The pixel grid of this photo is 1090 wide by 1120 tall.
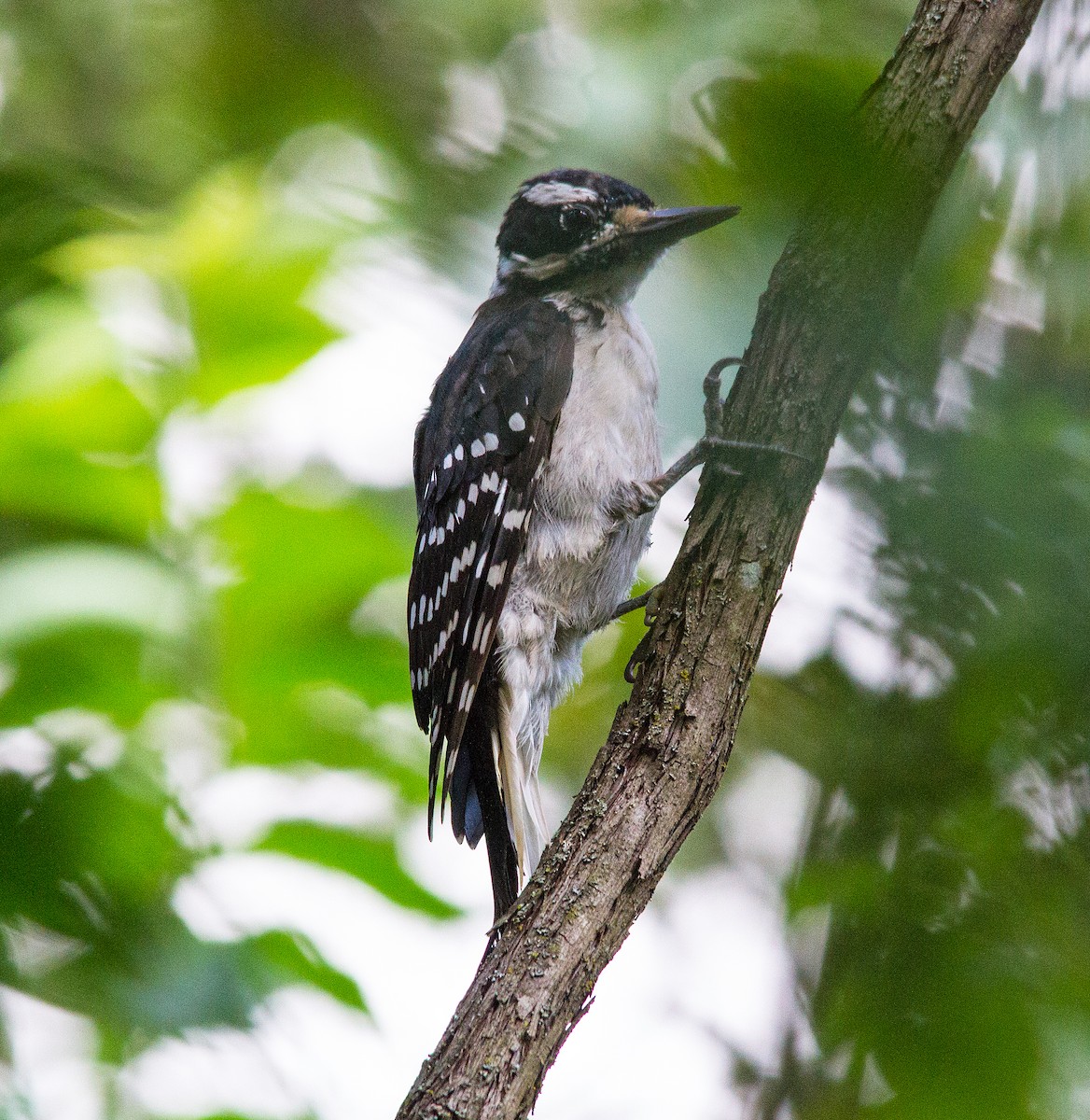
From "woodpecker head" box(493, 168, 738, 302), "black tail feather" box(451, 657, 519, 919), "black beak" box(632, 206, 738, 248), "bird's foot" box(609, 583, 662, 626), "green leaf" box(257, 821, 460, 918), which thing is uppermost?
"woodpecker head" box(493, 168, 738, 302)

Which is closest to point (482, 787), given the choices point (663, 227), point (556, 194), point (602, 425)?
point (602, 425)

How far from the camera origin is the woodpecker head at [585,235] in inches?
138

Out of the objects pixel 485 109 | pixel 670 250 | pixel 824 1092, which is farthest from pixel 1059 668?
pixel 670 250

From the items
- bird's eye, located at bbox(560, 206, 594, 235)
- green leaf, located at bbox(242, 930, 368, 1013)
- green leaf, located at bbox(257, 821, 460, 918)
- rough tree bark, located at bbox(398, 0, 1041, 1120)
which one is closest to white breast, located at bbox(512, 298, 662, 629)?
bird's eye, located at bbox(560, 206, 594, 235)

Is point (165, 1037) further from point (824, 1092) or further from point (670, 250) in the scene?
point (670, 250)

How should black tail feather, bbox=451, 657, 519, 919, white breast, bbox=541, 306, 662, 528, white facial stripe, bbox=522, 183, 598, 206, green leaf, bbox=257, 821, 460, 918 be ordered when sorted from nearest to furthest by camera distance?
green leaf, bbox=257, 821, 460, 918 < black tail feather, bbox=451, 657, 519, 919 < white breast, bbox=541, 306, 662, 528 < white facial stripe, bbox=522, 183, 598, 206

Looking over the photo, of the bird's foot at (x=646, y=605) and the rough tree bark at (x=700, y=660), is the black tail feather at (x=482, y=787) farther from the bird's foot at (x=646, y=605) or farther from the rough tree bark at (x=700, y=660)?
the rough tree bark at (x=700, y=660)

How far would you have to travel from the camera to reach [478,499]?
3.26 meters

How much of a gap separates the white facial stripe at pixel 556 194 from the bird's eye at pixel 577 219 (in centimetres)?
3

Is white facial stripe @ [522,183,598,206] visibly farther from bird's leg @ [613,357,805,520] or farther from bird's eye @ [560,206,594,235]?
bird's leg @ [613,357,805,520]

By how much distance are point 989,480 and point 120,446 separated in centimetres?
196

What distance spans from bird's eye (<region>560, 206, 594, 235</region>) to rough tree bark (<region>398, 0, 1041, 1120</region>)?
1.40 m

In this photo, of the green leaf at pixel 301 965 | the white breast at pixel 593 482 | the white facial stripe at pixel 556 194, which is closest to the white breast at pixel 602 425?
the white breast at pixel 593 482

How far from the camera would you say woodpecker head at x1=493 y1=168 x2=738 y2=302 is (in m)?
3.49
